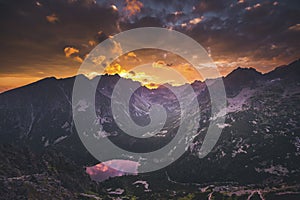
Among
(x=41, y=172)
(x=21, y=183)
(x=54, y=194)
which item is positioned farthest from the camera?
(x=41, y=172)

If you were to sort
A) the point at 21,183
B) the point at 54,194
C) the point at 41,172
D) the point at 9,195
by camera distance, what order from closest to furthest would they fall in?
the point at 9,195 < the point at 21,183 < the point at 54,194 < the point at 41,172

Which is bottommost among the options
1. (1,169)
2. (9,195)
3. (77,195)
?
(77,195)

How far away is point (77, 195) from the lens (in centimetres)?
19700

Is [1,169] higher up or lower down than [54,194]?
higher up

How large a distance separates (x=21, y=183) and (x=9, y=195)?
15652 mm

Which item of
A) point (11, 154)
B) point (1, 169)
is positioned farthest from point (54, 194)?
point (11, 154)

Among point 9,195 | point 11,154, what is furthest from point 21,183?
point 11,154

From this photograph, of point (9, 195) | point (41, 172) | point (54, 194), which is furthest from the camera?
point (41, 172)

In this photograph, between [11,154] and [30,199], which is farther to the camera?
[11,154]

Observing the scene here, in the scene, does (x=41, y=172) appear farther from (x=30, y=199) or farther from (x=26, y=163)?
(x=30, y=199)

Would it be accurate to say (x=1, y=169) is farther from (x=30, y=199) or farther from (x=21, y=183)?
(x=30, y=199)

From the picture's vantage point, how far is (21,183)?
158 meters

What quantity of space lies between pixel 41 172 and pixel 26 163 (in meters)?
15.9

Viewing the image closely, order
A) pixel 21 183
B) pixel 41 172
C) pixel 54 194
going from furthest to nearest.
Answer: pixel 41 172 → pixel 54 194 → pixel 21 183
